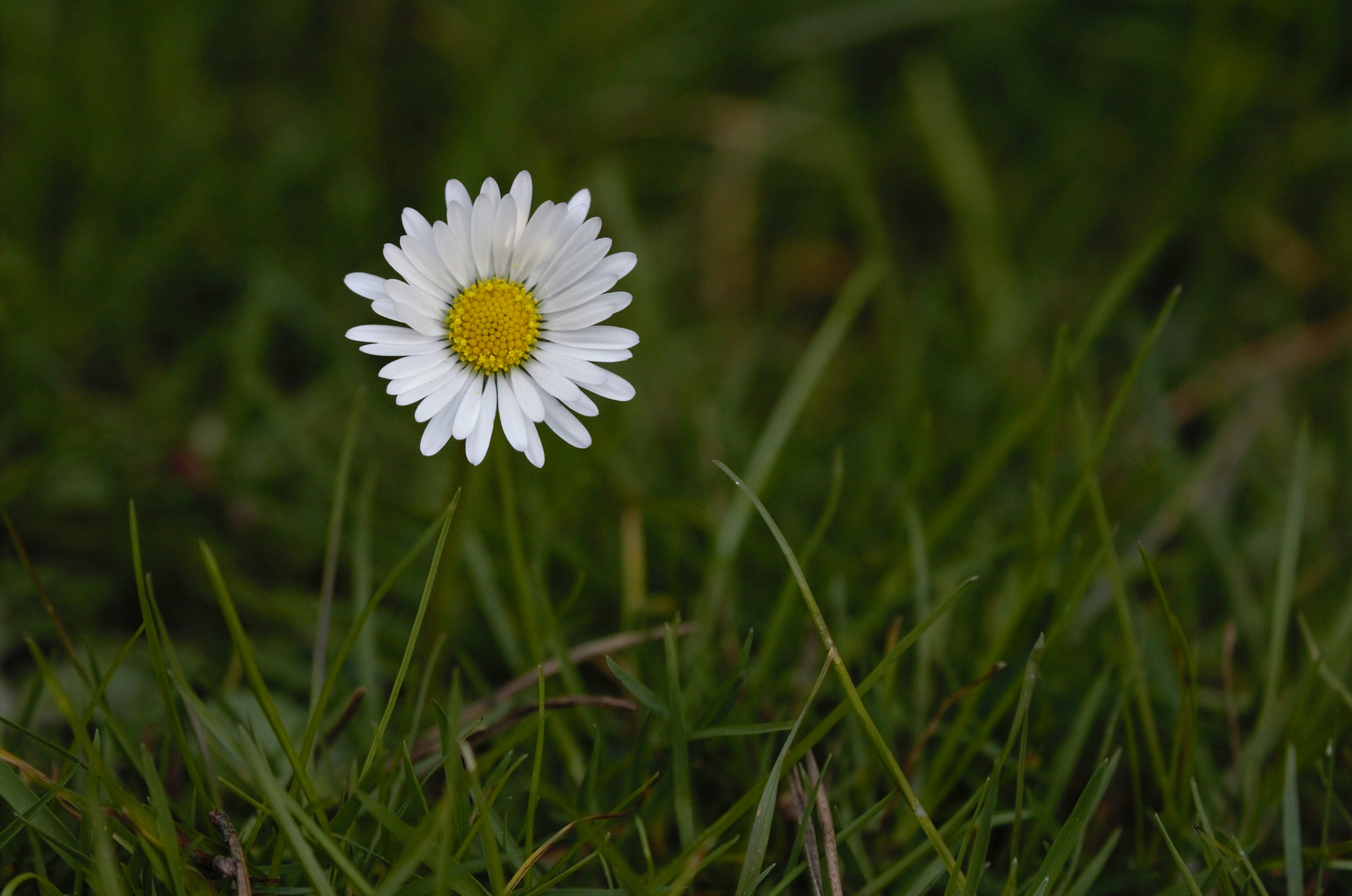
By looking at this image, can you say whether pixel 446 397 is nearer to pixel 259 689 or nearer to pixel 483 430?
pixel 483 430

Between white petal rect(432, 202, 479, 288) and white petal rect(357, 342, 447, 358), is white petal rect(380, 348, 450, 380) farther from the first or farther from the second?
white petal rect(432, 202, 479, 288)

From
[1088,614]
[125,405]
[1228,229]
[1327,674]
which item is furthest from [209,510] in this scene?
[1228,229]

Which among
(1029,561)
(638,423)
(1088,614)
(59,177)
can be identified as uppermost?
(59,177)

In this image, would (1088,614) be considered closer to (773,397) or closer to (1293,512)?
(1293,512)

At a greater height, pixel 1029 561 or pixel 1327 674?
pixel 1029 561

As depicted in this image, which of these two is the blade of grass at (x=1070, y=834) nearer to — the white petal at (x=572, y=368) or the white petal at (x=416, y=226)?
the white petal at (x=572, y=368)

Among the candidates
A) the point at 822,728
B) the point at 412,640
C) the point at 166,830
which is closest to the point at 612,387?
the point at 412,640

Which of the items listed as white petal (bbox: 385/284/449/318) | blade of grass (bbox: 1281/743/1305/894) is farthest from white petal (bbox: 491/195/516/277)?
blade of grass (bbox: 1281/743/1305/894)
